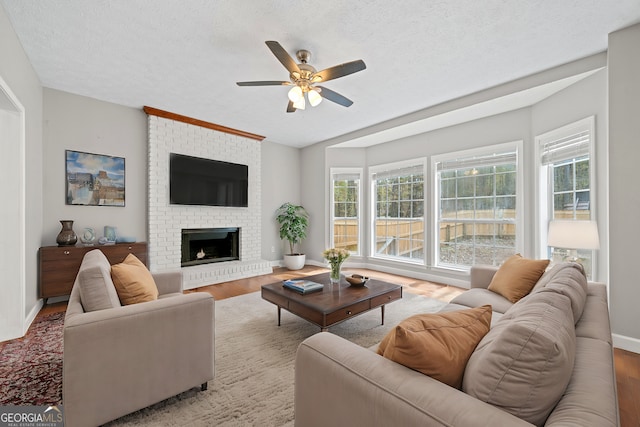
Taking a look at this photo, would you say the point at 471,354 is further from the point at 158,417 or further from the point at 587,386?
the point at 158,417

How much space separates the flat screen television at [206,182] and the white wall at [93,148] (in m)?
0.44

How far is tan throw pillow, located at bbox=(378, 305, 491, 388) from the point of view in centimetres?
92

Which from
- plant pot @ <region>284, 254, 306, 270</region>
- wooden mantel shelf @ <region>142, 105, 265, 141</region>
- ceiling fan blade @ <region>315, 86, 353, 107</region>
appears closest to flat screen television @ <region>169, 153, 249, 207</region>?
wooden mantel shelf @ <region>142, 105, 265, 141</region>

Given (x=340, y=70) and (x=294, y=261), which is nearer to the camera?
(x=340, y=70)

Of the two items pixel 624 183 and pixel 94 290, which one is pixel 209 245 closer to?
pixel 94 290

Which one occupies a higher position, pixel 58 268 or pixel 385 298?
pixel 58 268

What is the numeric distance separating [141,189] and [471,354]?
477cm

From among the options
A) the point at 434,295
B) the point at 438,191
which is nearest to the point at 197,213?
the point at 434,295

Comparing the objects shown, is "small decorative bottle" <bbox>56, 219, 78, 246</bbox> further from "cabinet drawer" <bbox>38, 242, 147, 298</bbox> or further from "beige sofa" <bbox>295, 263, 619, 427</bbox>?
"beige sofa" <bbox>295, 263, 619, 427</bbox>

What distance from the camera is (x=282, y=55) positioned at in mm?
2254

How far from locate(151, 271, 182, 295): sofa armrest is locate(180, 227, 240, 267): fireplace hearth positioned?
2.11m

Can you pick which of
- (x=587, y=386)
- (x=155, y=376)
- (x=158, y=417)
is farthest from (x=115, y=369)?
(x=587, y=386)

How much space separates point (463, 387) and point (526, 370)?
0.71ft

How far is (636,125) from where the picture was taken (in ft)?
7.77
